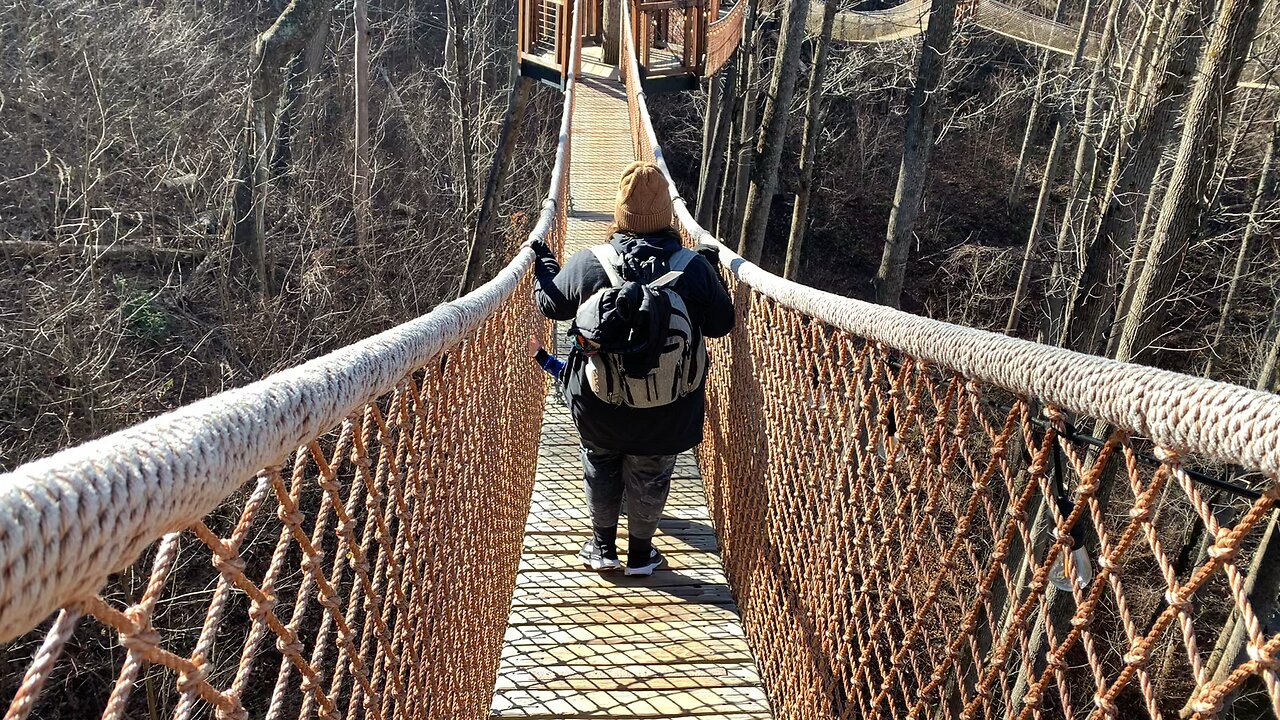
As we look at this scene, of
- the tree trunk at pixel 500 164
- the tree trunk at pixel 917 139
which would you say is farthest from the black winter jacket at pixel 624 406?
the tree trunk at pixel 500 164

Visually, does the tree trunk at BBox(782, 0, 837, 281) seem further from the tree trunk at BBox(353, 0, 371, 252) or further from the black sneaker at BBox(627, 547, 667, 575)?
the tree trunk at BBox(353, 0, 371, 252)

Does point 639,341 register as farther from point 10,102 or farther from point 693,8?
point 10,102

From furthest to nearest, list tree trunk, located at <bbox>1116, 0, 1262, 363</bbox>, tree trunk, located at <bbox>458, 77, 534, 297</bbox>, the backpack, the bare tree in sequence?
tree trunk, located at <bbox>458, 77, 534, 297</bbox>, the bare tree, tree trunk, located at <bbox>1116, 0, 1262, 363</bbox>, the backpack

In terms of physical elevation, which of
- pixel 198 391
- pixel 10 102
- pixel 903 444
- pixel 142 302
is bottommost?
pixel 198 391

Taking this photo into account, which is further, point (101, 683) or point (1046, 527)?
point (101, 683)

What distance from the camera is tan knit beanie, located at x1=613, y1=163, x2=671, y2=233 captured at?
2.62m

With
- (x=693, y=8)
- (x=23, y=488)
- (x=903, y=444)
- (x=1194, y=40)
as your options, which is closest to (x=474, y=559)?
(x=903, y=444)

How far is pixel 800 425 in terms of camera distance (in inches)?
84.6

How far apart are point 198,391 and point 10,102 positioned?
4.59 metres

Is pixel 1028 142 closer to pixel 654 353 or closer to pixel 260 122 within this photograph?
pixel 260 122

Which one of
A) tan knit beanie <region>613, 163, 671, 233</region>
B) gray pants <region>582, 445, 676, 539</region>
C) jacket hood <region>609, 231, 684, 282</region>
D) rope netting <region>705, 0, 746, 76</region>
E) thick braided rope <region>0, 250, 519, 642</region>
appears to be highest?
rope netting <region>705, 0, 746, 76</region>

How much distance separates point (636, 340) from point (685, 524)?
4.08 ft

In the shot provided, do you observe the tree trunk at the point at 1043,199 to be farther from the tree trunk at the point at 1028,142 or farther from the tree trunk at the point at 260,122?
the tree trunk at the point at 260,122

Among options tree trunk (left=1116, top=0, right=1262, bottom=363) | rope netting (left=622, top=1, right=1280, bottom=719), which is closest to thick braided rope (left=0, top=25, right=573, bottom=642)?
rope netting (left=622, top=1, right=1280, bottom=719)
